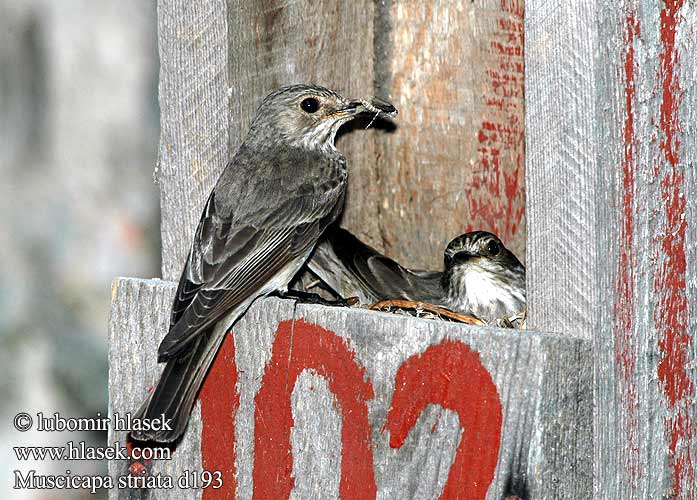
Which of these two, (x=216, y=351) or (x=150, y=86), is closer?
(x=216, y=351)

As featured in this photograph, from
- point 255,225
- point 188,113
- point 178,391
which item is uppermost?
point 188,113

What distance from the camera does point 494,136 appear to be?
5.15m

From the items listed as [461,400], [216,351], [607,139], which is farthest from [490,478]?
[216,351]

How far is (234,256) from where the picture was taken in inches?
166

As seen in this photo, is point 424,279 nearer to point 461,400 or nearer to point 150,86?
point 461,400

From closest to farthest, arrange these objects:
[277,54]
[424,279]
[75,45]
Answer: [277,54], [424,279], [75,45]

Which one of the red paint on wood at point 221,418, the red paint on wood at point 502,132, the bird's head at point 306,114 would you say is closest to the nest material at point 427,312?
the red paint on wood at point 221,418

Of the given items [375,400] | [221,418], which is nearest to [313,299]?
[221,418]

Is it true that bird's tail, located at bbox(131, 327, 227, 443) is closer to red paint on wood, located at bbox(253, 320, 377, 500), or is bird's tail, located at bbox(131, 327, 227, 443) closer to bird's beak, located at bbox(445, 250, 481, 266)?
red paint on wood, located at bbox(253, 320, 377, 500)

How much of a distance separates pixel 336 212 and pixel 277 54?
72cm

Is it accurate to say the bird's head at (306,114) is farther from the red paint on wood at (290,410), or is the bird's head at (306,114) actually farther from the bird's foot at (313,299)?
the red paint on wood at (290,410)

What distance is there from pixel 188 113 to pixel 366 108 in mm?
840

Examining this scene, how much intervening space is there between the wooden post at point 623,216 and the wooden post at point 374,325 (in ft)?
0.40

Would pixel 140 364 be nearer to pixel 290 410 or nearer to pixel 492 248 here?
pixel 290 410
